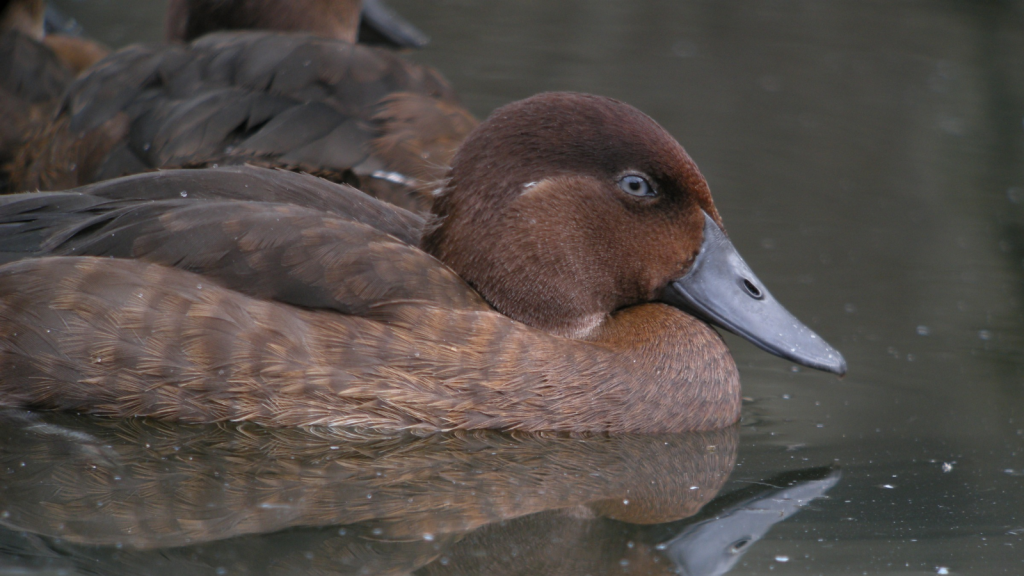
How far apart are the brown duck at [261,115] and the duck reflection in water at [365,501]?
5.07 ft

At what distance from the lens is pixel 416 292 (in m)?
3.75

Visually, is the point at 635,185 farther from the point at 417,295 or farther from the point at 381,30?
the point at 381,30

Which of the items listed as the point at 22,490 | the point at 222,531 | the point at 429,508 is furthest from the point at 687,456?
the point at 22,490

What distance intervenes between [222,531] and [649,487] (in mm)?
1248

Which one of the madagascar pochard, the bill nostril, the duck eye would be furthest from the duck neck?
the duck eye

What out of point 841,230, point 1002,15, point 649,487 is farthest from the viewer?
point 1002,15

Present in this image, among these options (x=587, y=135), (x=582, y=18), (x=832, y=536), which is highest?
(x=587, y=135)

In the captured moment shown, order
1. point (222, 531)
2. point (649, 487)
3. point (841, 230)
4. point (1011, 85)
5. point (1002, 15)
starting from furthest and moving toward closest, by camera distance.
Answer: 1. point (1002, 15)
2. point (1011, 85)
3. point (841, 230)
4. point (649, 487)
5. point (222, 531)

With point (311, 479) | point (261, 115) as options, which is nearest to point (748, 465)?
point (311, 479)

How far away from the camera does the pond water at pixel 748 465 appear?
309cm

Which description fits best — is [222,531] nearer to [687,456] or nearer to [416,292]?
[416,292]

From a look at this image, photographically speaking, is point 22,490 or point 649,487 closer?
point 22,490

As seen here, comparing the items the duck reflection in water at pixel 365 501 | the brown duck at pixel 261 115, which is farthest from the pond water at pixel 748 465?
the brown duck at pixel 261 115

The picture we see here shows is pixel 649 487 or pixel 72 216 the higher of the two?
pixel 72 216
